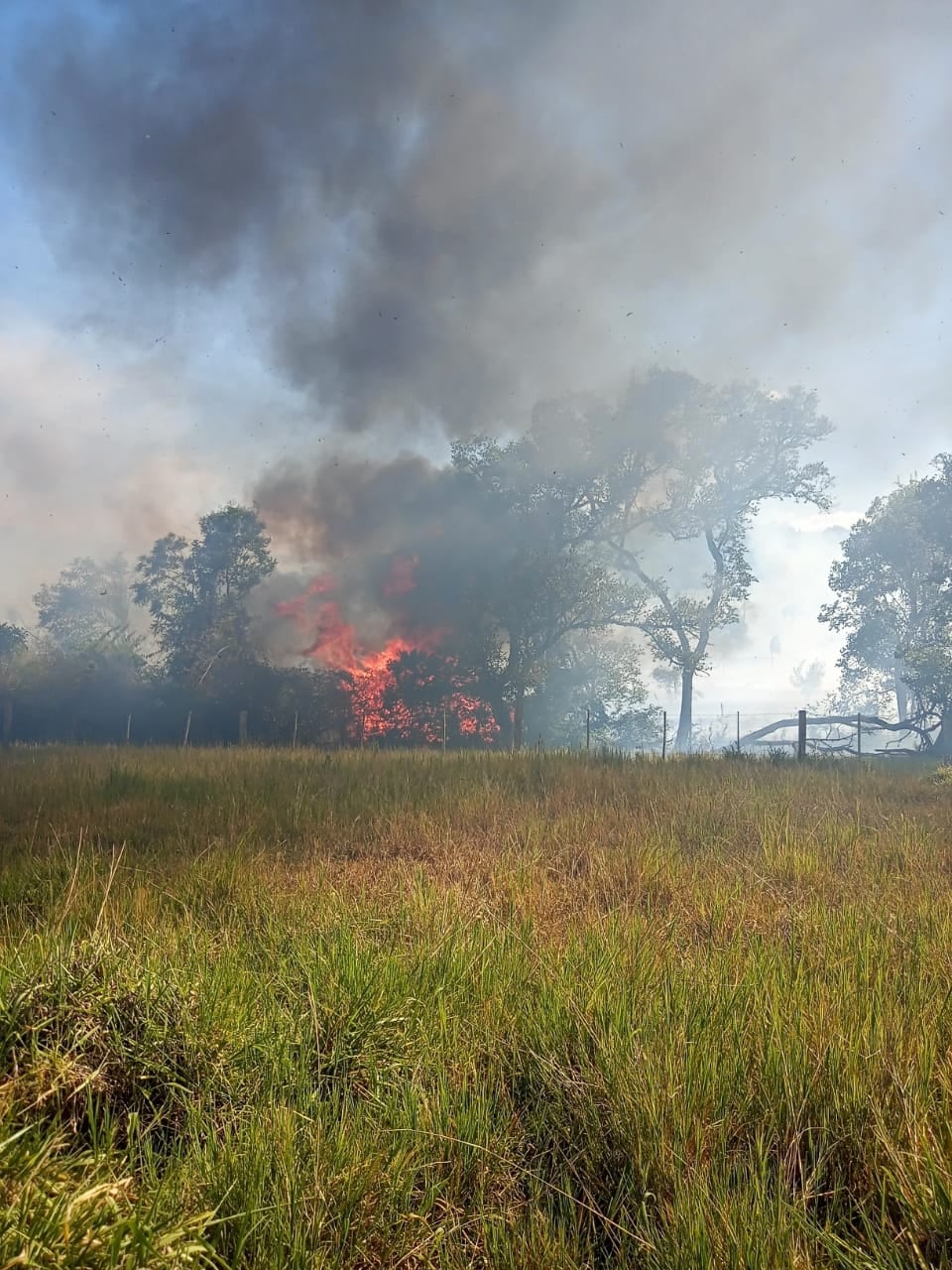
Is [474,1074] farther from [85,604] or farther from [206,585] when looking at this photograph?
[85,604]

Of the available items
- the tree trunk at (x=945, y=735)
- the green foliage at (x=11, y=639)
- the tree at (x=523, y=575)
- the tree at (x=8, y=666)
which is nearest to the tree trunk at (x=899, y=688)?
the tree at (x=523, y=575)

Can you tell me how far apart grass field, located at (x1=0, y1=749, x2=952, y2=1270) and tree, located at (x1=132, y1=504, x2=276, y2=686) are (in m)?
31.0

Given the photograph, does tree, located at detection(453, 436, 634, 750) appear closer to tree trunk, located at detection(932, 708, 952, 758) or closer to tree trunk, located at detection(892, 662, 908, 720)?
tree trunk, located at detection(932, 708, 952, 758)

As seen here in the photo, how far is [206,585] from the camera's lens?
40750 millimetres

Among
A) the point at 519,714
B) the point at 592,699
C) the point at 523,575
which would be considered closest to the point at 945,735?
the point at 519,714

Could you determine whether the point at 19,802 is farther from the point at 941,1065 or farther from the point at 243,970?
the point at 941,1065

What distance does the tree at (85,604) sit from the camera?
64.2 m

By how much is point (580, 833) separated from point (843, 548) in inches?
1632

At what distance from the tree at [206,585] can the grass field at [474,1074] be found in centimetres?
3099

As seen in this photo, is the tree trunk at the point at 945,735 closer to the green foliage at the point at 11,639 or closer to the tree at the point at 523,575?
the tree at the point at 523,575

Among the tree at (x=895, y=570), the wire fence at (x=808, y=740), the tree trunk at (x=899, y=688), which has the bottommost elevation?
the wire fence at (x=808, y=740)

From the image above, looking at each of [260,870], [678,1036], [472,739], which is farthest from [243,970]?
[472,739]

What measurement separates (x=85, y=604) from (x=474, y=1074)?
7500cm

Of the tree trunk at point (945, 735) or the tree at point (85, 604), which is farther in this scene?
the tree at point (85, 604)
